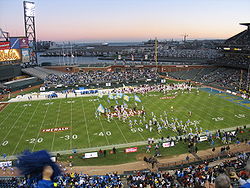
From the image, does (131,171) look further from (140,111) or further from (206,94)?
(206,94)

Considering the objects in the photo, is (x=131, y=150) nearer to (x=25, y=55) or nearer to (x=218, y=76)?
(x=218, y=76)

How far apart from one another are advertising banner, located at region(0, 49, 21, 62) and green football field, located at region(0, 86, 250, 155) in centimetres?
2145

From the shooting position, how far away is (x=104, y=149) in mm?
22500

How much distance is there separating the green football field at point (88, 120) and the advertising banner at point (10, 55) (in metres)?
21.4

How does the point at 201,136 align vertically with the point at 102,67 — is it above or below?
below

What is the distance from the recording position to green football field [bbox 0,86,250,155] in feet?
79.6

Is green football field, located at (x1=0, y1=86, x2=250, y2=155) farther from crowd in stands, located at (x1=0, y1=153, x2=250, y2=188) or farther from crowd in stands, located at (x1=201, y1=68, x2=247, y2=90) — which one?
crowd in stands, located at (x1=201, y1=68, x2=247, y2=90)

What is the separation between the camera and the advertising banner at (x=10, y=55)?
54.7 metres

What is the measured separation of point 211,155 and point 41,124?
67.8ft

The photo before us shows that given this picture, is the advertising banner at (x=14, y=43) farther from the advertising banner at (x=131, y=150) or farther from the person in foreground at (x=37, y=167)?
the person in foreground at (x=37, y=167)

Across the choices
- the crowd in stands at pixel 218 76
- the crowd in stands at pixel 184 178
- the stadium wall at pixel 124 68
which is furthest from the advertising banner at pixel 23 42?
the crowd in stands at pixel 184 178

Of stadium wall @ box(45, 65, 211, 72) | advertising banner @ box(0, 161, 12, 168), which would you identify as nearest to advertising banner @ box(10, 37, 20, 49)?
stadium wall @ box(45, 65, 211, 72)

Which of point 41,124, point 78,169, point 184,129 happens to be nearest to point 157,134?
point 184,129

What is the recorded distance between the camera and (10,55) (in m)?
56.6
